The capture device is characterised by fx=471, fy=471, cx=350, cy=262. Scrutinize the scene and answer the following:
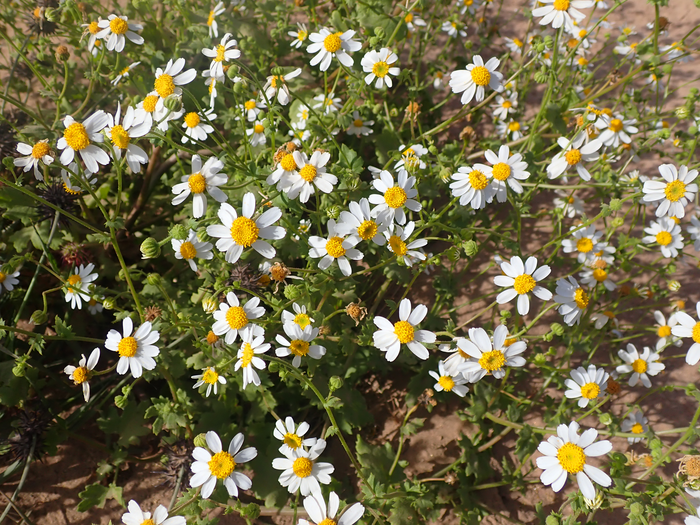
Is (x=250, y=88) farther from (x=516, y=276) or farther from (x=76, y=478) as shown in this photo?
(x=76, y=478)

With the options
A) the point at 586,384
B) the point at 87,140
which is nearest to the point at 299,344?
the point at 87,140

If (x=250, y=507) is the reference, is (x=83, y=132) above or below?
above

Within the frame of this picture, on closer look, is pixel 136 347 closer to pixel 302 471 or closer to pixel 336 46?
pixel 302 471

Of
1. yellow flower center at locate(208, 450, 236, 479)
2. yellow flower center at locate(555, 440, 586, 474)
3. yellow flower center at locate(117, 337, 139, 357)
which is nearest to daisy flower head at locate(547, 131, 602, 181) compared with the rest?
yellow flower center at locate(555, 440, 586, 474)

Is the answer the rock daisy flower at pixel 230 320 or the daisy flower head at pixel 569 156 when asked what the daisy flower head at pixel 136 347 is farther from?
the daisy flower head at pixel 569 156

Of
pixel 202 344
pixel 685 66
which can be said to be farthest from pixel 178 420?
pixel 685 66

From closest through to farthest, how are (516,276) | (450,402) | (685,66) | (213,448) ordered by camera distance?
1. (213,448)
2. (516,276)
3. (450,402)
4. (685,66)

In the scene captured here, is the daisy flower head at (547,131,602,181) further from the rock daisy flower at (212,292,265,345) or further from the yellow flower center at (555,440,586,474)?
the rock daisy flower at (212,292,265,345)
